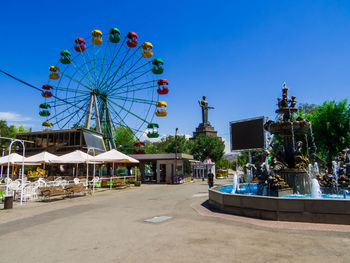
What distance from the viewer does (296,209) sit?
7.67m

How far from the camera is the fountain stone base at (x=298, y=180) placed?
11130 millimetres

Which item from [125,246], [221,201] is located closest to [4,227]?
[125,246]

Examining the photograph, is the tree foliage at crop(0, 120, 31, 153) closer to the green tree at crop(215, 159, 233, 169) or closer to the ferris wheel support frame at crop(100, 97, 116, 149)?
the ferris wheel support frame at crop(100, 97, 116, 149)

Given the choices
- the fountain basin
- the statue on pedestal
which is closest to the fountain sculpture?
the fountain basin

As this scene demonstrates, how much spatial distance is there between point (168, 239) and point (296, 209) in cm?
424

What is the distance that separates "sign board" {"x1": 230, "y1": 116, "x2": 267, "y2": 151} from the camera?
22389 millimetres

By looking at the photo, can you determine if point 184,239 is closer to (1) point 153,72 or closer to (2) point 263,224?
(2) point 263,224

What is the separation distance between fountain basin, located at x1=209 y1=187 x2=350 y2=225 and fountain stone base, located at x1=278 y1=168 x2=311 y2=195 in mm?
3691

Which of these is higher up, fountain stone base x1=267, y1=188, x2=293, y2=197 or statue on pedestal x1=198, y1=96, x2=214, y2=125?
statue on pedestal x1=198, y1=96, x2=214, y2=125

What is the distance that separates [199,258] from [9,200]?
10.4 m

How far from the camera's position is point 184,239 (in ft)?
19.8

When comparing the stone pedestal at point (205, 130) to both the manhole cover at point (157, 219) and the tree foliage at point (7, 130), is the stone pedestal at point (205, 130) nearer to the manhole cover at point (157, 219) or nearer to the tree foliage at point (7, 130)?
the tree foliage at point (7, 130)

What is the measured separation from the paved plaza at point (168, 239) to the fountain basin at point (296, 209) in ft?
1.18

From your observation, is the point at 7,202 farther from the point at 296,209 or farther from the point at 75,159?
the point at 296,209
